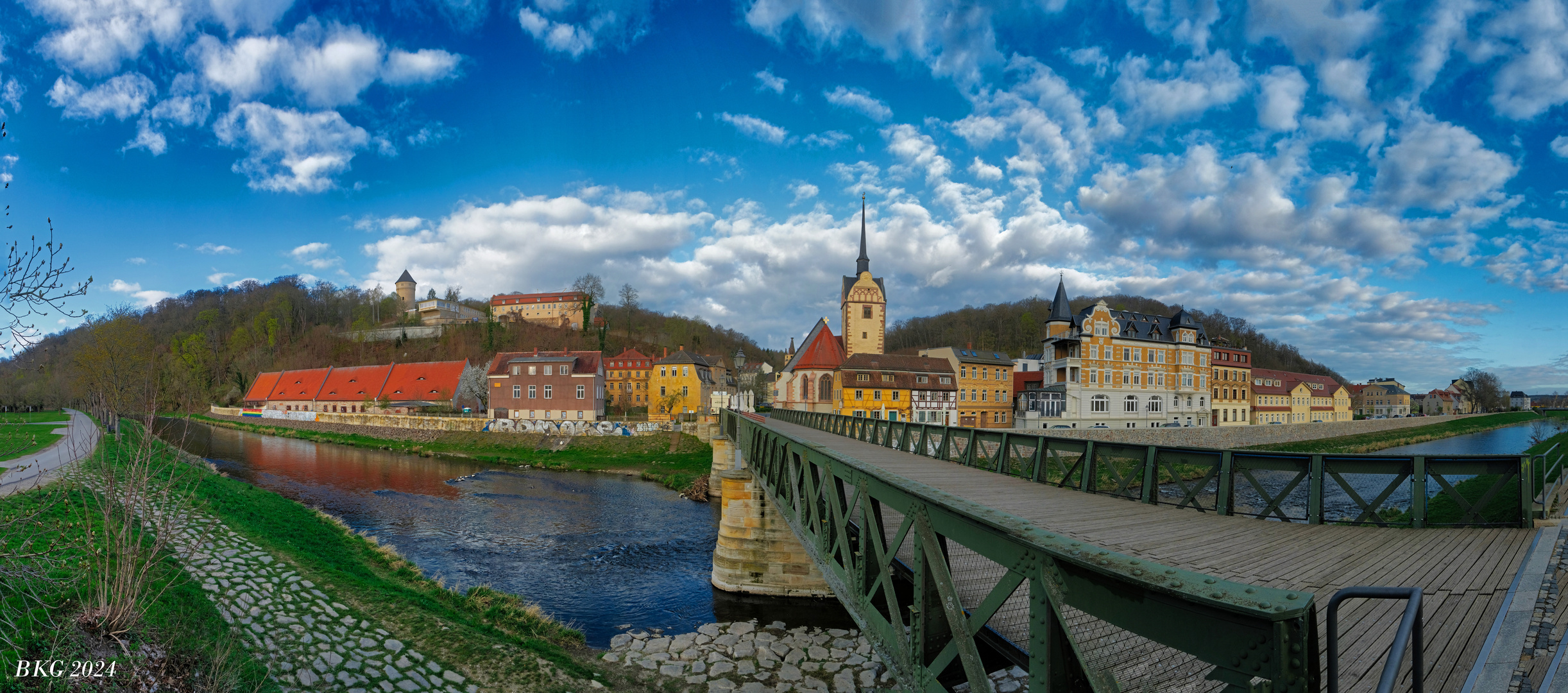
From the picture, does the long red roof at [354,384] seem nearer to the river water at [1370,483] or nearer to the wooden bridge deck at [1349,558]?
the river water at [1370,483]

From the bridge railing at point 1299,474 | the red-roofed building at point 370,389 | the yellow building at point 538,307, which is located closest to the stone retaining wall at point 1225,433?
the bridge railing at point 1299,474

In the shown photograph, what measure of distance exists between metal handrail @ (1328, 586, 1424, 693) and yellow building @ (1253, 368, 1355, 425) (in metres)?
79.3

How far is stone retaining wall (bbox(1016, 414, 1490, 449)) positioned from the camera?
156 ft

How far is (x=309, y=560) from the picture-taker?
12.9 meters

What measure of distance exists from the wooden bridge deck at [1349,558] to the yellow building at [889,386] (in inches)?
1578

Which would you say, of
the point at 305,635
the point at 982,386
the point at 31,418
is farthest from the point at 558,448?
the point at 305,635

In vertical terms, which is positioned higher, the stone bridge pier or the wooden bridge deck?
the wooden bridge deck

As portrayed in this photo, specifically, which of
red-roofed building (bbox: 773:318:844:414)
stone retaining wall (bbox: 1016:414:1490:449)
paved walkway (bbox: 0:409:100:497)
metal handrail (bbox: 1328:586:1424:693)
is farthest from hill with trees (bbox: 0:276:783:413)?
metal handrail (bbox: 1328:586:1424:693)

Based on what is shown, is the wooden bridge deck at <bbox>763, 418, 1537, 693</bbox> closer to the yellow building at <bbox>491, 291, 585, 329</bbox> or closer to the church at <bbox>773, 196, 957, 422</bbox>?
the church at <bbox>773, 196, 957, 422</bbox>

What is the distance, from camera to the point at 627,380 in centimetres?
7525

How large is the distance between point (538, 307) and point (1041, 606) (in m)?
131

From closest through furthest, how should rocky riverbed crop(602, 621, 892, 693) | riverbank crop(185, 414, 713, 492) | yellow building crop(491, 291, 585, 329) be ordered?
rocky riverbed crop(602, 621, 892, 693) < riverbank crop(185, 414, 713, 492) < yellow building crop(491, 291, 585, 329)

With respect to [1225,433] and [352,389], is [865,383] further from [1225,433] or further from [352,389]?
[352,389]

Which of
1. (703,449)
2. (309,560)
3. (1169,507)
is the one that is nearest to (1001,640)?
(1169,507)
